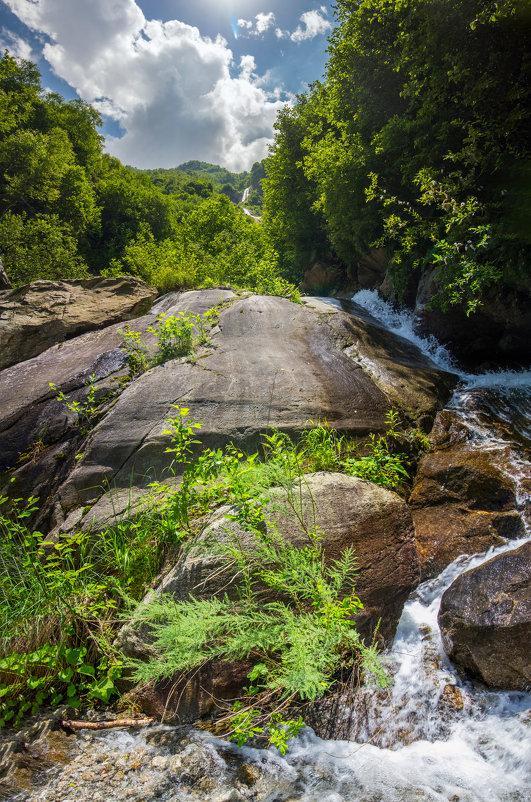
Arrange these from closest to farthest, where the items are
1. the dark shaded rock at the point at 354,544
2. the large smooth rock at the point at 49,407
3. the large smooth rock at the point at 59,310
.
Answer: the dark shaded rock at the point at 354,544 < the large smooth rock at the point at 49,407 < the large smooth rock at the point at 59,310

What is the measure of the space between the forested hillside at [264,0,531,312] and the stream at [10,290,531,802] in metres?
5.64

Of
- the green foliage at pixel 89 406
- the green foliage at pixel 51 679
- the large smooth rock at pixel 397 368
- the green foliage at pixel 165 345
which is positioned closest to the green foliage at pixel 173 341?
the green foliage at pixel 165 345

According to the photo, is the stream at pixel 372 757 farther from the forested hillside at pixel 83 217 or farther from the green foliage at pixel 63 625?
the forested hillside at pixel 83 217

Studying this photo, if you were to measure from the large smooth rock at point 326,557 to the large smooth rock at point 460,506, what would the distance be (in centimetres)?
92

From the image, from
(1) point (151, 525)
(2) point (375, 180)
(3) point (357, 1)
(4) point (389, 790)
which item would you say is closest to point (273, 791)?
(4) point (389, 790)

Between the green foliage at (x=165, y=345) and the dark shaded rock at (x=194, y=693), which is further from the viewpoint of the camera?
the green foliage at (x=165, y=345)

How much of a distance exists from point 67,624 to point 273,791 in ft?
6.46

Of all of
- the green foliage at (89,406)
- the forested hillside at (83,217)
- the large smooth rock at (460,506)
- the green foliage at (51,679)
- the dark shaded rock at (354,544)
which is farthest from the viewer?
the forested hillside at (83,217)

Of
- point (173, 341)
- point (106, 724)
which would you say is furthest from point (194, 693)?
point (173, 341)

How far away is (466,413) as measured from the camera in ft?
21.0

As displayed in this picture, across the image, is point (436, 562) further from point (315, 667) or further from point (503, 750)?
point (315, 667)

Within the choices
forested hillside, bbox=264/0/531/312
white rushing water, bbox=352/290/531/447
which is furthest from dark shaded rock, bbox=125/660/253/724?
forested hillside, bbox=264/0/531/312

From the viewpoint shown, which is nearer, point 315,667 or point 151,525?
point 315,667

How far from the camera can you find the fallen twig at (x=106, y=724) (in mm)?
2477
